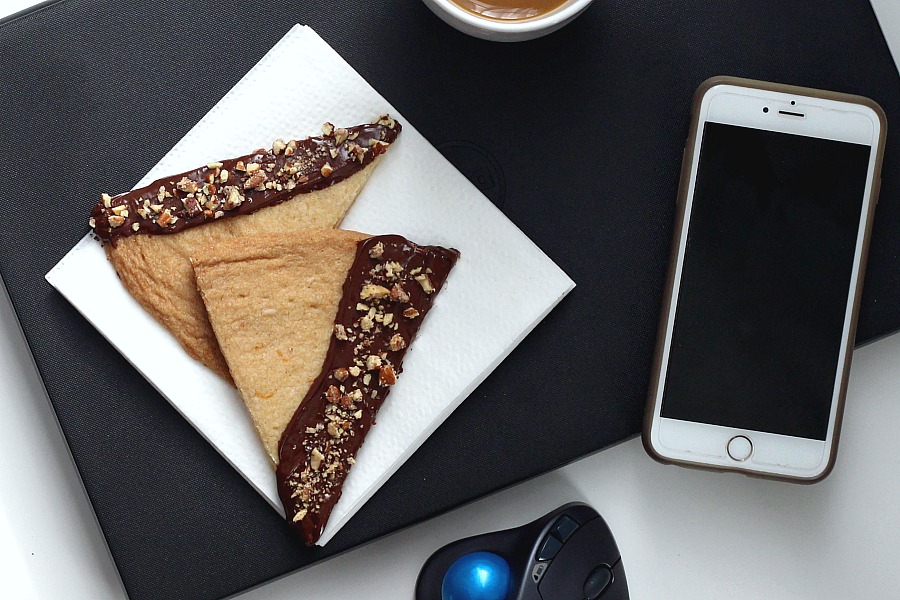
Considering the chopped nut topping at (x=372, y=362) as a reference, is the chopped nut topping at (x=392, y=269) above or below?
above

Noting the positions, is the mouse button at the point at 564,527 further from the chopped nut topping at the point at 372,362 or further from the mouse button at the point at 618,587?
the chopped nut topping at the point at 372,362

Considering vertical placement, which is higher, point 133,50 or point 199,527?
point 133,50

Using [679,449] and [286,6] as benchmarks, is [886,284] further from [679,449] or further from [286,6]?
[286,6]

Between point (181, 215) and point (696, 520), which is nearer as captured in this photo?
point (181, 215)

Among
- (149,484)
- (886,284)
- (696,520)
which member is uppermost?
(149,484)

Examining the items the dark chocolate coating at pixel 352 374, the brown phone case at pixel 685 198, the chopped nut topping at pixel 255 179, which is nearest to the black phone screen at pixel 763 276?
the brown phone case at pixel 685 198

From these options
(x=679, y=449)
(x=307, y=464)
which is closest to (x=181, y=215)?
(x=307, y=464)
